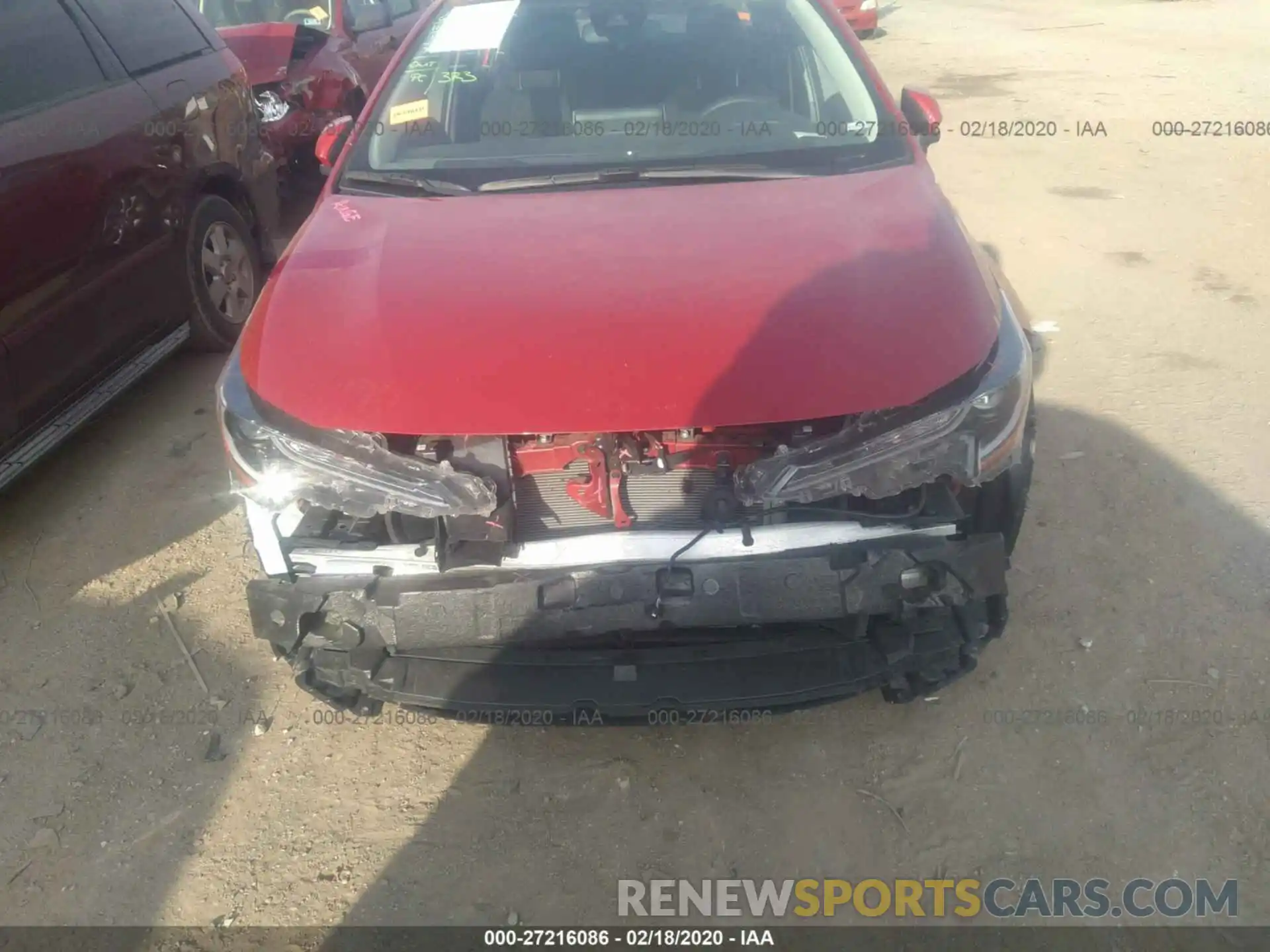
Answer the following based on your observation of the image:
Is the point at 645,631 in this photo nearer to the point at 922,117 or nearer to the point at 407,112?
the point at 407,112

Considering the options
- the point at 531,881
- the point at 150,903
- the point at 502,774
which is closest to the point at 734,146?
the point at 502,774

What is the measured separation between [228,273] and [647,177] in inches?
108

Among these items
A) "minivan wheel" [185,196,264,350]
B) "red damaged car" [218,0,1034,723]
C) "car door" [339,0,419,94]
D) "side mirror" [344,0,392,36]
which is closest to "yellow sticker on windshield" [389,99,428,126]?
"red damaged car" [218,0,1034,723]

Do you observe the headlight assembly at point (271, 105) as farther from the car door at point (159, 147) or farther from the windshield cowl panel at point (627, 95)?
the windshield cowl panel at point (627, 95)

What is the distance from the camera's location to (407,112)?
3.11m

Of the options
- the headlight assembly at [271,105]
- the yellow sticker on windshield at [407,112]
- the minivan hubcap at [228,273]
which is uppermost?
the yellow sticker on windshield at [407,112]

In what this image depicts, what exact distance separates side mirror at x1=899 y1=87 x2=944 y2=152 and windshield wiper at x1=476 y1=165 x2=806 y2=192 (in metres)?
0.68

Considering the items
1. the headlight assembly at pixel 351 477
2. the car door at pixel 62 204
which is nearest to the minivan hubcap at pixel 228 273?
the car door at pixel 62 204

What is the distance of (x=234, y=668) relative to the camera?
2.83m

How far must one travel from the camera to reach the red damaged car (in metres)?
1.97

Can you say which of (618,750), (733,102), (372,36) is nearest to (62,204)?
(733,102)

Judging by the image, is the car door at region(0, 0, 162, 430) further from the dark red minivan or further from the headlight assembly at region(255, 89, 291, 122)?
the headlight assembly at region(255, 89, 291, 122)

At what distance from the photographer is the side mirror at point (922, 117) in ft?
10.4

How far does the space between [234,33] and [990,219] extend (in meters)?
5.26
